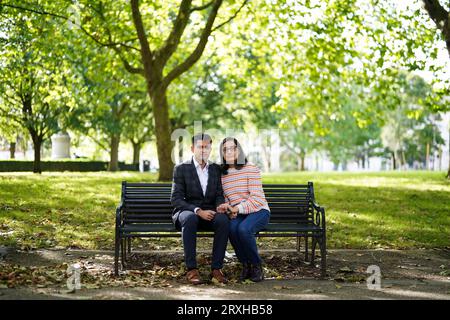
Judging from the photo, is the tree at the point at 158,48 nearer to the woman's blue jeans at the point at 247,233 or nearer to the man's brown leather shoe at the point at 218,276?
the woman's blue jeans at the point at 247,233

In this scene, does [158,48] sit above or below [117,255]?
above

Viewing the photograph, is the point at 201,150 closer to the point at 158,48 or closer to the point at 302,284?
the point at 302,284

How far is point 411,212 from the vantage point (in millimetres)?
12227

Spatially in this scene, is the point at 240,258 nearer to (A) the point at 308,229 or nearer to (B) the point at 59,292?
(A) the point at 308,229

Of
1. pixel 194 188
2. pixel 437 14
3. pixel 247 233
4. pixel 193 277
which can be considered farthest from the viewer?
pixel 437 14

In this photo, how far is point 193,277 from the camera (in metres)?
5.99

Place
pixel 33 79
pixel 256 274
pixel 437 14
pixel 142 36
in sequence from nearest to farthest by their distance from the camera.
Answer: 1. pixel 256 274
2. pixel 437 14
3. pixel 142 36
4. pixel 33 79

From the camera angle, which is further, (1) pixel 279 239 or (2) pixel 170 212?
(1) pixel 279 239

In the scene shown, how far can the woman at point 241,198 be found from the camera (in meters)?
6.40

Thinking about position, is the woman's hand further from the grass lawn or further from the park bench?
the grass lawn

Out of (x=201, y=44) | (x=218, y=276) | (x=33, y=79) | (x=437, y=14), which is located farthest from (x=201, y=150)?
(x=33, y=79)

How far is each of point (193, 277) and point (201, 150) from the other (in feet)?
5.05

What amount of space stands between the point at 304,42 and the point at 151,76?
495 centimetres
